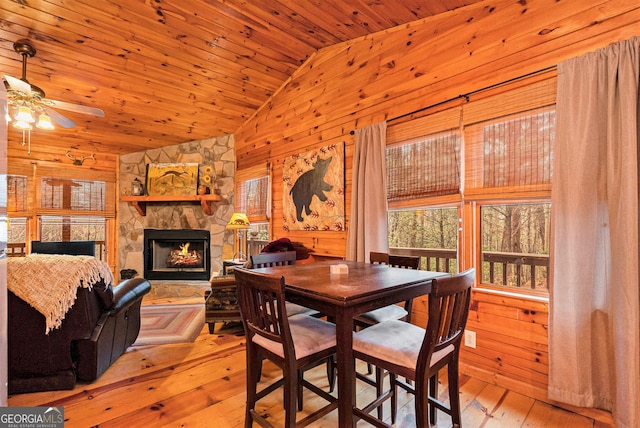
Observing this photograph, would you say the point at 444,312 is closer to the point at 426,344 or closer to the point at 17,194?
the point at 426,344

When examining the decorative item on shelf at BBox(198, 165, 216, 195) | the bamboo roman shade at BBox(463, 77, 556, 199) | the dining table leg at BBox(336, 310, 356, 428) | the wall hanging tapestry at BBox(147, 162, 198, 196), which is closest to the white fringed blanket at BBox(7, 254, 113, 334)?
the dining table leg at BBox(336, 310, 356, 428)

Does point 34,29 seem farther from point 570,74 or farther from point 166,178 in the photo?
point 570,74

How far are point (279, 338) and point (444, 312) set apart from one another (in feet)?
2.54

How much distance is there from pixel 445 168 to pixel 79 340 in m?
3.16

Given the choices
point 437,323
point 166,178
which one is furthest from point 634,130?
A: point 166,178

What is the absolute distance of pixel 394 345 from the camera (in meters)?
1.46

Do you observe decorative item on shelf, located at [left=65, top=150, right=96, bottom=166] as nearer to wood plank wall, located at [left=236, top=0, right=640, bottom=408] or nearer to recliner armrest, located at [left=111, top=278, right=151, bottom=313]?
recliner armrest, located at [left=111, top=278, right=151, bottom=313]

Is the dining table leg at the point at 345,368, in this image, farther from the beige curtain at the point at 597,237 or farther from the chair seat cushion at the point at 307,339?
the beige curtain at the point at 597,237

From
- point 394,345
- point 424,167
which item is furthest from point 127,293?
point 424,167

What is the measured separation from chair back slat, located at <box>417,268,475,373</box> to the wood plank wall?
1.06 m

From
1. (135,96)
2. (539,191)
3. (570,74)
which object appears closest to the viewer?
(570,74)

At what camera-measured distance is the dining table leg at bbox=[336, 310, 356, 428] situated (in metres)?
1.35

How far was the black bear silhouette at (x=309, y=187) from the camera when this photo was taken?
3693 mm

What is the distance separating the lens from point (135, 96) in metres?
3.98
